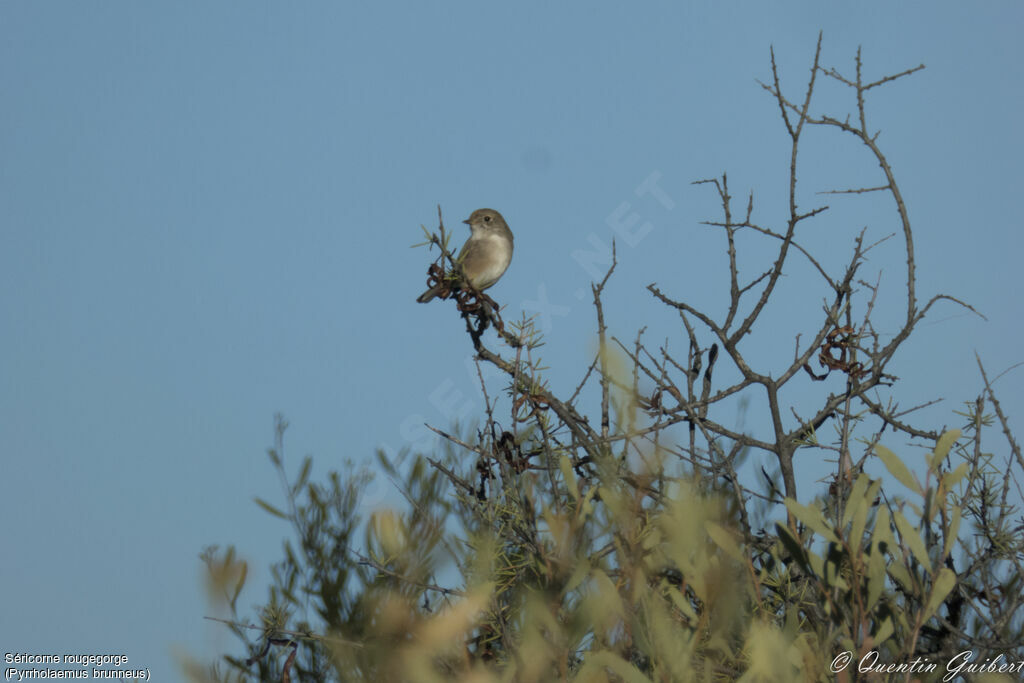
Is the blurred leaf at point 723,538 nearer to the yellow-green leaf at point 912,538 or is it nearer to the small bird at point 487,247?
the yellow-green leaf at point 912,538

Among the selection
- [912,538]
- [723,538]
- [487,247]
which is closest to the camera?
[723,538]

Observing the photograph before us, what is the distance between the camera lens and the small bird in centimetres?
901

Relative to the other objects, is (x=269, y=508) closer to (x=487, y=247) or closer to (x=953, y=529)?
(x=953, y=529)

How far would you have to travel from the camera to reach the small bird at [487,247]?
355 inches

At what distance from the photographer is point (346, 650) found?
3.12 meters

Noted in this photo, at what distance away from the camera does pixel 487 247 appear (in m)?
9.35

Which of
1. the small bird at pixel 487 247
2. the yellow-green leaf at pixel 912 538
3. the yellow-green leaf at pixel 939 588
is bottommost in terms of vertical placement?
the yellow-green leaf at pixel 939 588

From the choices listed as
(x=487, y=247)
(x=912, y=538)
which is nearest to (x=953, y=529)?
(x=912, y=538)

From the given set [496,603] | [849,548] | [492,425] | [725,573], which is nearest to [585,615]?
[725,573]

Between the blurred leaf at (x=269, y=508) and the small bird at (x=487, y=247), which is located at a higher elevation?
the small bird at (x=487, y=247)

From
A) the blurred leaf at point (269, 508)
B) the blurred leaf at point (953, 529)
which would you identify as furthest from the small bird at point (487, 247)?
the blurred leaf at point (953, 529)

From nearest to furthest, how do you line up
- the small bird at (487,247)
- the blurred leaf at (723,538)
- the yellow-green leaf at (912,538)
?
the blurred leaf at (723,538) < the yellow-green leaf at (912,538) < the small bird at (487,247)

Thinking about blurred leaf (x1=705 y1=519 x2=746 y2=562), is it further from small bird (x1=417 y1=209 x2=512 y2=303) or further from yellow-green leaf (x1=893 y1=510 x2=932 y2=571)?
small bird (x1=417 y1=209 x2=512 y2=303)

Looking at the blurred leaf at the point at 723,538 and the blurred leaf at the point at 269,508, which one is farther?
the blurred leaf at the point at 269,508
